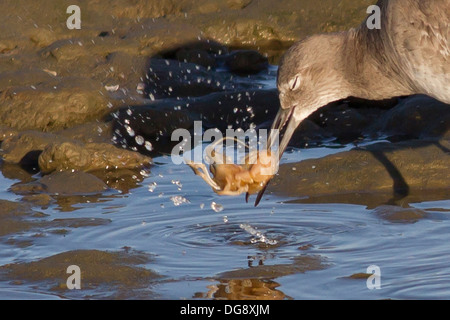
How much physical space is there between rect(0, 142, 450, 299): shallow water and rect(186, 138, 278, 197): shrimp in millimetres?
279

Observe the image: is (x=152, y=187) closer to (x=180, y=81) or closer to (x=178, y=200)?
(x=178, y=200)

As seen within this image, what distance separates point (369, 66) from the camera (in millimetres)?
6965

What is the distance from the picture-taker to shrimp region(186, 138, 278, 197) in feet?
21.3

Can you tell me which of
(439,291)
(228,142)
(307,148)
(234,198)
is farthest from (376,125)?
(439,291)

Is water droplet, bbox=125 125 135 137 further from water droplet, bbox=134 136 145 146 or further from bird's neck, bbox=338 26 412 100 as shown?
bird's neck, bbox=338 26 412 100

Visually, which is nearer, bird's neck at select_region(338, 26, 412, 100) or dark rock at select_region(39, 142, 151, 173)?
bird's neck at select_region(338, 26, 412, 100)

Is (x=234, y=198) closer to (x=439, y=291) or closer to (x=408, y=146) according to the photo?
(x=408, y=146)

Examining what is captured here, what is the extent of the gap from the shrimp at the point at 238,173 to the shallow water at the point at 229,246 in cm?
28

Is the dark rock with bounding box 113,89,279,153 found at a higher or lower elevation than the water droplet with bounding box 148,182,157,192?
higher

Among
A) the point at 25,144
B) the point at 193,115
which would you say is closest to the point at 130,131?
the point at 193,115

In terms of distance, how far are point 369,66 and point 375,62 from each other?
0.05 meters

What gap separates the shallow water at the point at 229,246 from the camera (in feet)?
18.1

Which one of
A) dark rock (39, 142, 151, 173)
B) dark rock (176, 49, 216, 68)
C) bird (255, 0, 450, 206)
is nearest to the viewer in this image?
bird (255, 0, 450, 206)
